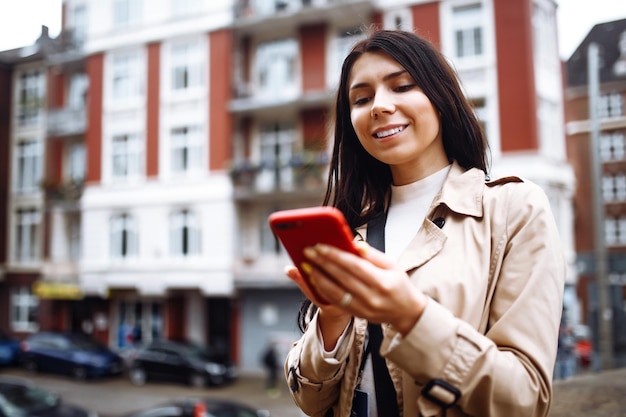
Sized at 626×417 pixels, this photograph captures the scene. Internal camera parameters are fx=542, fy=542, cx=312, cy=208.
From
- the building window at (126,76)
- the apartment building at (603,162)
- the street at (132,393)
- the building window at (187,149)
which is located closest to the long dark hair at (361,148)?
the apartment building at (603,162)

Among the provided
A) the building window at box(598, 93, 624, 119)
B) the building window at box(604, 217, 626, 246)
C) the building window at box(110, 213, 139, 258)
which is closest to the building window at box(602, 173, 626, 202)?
the building window at box(604, 217, 626, 246)

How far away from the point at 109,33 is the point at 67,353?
33.8 ft

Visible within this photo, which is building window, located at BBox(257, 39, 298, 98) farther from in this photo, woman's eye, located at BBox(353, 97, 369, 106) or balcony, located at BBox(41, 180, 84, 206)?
woman's eye, located at BBox(353, 97, 369, 106)

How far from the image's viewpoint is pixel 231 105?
53.2ft

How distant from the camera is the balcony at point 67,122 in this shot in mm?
18922

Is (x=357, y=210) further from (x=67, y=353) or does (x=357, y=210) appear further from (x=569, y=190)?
(x=67, y=353)

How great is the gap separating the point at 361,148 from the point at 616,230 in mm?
20009

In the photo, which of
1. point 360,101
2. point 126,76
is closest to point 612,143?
point 360,101

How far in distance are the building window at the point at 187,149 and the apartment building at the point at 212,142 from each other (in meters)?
0.05

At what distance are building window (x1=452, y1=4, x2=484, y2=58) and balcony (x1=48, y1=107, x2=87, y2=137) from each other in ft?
41.5

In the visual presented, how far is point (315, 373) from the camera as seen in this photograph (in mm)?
1250

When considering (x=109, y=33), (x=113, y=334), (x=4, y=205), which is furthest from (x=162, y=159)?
(x=4, y=205)

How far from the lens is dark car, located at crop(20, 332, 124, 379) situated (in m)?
15.0

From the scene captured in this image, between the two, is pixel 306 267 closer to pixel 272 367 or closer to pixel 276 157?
pixel 272 367
